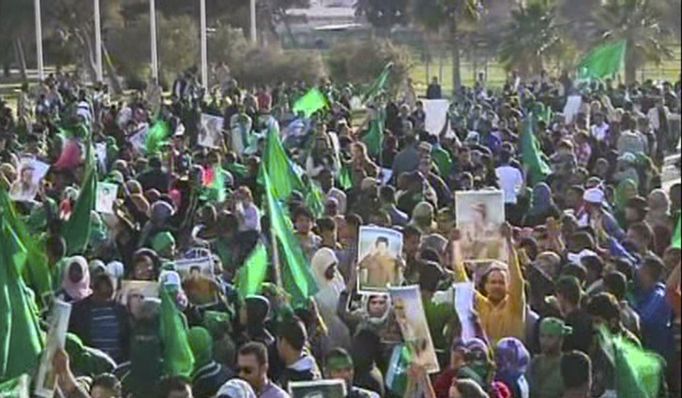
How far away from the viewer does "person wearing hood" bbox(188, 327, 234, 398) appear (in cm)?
680

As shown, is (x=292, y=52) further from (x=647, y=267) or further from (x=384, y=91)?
(x=647, y=267)

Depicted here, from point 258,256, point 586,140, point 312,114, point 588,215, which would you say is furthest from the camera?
point 312,114

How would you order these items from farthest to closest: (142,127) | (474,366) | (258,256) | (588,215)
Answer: (142,127) < (588,215) < (258,256) < (474,366)

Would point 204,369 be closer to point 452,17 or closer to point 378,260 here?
point 378,260

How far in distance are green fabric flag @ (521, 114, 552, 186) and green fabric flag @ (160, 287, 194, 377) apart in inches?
251

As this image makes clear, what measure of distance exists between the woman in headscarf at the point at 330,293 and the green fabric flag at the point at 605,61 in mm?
8837

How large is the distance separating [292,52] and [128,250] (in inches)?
918

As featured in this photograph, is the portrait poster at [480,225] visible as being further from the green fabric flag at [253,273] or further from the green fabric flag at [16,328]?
the green fabric flag at [16,328]

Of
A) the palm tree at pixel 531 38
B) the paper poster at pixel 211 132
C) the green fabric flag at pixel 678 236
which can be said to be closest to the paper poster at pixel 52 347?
the green fabric flag at pixel 678 236

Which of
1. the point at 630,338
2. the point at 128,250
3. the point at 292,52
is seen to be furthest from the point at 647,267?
the point at 292,52

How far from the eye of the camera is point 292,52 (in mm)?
33281

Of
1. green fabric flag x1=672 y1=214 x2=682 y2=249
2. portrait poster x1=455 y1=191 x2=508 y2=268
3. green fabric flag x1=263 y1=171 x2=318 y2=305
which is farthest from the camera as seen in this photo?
green fabric flag x1=263 y1=171 x2=318 y2=305

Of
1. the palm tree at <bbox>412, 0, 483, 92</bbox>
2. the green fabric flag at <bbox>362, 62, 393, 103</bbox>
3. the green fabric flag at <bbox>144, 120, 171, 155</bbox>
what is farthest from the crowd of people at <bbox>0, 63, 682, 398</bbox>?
the palm tree at <bbox>412, 0, 483, 92</bbox>

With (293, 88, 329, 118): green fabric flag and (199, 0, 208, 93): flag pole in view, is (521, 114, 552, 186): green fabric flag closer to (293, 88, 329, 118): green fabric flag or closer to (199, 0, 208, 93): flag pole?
(293, 88, 329, 118): green fabric flag
